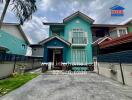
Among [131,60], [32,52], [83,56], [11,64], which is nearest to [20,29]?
[32,52]

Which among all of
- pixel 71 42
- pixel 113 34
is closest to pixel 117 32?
pixel 113 34

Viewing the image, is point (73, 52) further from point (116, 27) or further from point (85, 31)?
point (116, 27)

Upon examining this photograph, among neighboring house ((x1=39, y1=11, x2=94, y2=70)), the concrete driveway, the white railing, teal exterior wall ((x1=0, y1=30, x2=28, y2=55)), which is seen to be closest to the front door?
neighboring house ((x1=39, y1=11, x2=94, y2=70))

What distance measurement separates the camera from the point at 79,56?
17.2m

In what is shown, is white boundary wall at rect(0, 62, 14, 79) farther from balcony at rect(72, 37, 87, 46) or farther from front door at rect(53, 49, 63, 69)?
balcony at rect(72, 37, 87, 46)

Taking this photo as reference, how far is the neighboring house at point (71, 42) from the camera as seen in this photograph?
52.4 ft

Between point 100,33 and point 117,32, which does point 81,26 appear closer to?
point 100,33

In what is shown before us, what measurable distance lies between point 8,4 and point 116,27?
17549mm

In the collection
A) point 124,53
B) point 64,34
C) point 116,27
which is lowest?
point 124,53

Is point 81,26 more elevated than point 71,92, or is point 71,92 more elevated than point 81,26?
point 81,26

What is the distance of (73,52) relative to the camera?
17281 millimetres

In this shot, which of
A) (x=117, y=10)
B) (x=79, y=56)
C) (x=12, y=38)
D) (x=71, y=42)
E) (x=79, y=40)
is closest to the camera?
(x=79, y=56)

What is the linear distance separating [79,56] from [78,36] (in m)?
3.51

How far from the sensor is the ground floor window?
17.0 metres
